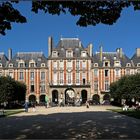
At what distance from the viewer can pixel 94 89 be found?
321 ft

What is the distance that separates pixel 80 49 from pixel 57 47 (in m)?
5.91

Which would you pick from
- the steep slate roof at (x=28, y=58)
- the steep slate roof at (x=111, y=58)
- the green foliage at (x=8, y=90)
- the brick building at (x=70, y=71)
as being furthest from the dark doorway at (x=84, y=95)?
the green foliage at (x=8, y=90)

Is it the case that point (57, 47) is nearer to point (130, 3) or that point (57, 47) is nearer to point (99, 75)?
point (99, 75)

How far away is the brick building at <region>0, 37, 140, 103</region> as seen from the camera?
98.0 meters

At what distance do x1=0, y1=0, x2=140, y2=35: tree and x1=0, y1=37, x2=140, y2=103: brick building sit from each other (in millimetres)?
84595

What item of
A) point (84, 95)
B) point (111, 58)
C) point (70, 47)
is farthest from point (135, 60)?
point (70, 47)

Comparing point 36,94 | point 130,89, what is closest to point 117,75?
point 36,94

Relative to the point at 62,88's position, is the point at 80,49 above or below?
above

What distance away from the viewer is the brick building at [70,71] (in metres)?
98.0

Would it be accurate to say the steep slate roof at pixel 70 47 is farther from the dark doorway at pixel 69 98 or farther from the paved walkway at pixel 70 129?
the paved walkway at pixel 70 129

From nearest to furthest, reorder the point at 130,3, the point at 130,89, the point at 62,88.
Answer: the point at 130,3 < the point at 130,89 < the point at 62,88

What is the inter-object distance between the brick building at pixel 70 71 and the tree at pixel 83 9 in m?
84.6

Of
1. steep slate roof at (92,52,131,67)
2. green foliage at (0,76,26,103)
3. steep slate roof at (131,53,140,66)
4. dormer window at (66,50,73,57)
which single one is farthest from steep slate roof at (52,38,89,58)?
green foliage at (0,76,26,103)

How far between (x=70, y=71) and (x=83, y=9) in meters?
86.2
